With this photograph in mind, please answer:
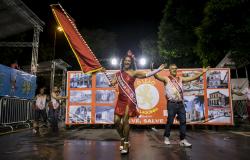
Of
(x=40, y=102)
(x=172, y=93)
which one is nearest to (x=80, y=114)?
(x=40, y=102)

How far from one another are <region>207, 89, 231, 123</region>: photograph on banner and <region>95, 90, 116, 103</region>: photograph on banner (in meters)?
3.96

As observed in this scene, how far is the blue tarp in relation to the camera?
1090cm

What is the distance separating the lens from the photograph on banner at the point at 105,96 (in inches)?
474

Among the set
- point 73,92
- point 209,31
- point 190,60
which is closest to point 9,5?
point 73,92

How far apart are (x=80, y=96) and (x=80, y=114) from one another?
0.76 m

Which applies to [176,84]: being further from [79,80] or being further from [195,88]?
[79,80]

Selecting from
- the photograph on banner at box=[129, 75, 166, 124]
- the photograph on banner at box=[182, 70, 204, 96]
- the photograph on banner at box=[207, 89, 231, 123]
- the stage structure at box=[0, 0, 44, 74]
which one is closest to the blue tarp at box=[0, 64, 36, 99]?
the stage structure at box=[0, 0, 44, 74]

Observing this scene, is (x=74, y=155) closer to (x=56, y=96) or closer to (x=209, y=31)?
(x=56, y=96)

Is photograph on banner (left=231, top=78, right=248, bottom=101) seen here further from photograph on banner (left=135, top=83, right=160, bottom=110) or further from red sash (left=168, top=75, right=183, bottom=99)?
red sash (left=168, top=75, right=183, bottom=99)

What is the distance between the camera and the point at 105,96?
475 inches

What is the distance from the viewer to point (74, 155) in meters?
5.36

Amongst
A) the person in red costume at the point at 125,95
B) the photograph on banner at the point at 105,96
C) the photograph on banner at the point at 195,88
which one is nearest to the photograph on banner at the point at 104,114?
the photograph on banner at the point at 105,96

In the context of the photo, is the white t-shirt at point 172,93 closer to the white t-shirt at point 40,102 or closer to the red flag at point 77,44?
the red flag at point 77,44

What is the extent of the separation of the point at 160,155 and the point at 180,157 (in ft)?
1.28
